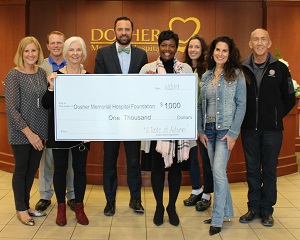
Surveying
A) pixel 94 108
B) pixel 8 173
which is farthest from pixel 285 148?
pixel 8 173

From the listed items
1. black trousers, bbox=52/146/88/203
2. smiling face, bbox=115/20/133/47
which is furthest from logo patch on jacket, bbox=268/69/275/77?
black trousers, bbox=52/146/88/203

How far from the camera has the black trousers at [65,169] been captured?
3.56 meters

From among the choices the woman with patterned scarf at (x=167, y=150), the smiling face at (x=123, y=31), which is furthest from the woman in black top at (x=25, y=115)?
the woman with patterned scarf at (x=167, y=150)

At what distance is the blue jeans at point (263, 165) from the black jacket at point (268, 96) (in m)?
0.09

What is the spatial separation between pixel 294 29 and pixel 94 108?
634cm

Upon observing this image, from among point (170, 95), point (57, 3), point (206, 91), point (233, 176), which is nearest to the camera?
point (170, 95)

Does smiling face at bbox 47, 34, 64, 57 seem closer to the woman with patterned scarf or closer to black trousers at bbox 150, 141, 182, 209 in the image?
the woman with patterned scarf

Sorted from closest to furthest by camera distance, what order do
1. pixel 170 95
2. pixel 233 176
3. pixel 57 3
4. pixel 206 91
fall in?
pixel 170 95
pixel 206 91
pixel 233 176
pixel 57 3

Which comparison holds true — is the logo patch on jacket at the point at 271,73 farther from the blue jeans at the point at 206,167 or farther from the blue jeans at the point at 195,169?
the blue jeans at the point at 195,169

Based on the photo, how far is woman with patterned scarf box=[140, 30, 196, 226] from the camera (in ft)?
11.5

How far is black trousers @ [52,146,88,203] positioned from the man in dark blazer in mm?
374

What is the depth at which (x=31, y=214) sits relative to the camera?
3.94 m

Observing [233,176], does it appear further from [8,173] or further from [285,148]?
[8,173]

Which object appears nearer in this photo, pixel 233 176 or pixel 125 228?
pixel 125 228
